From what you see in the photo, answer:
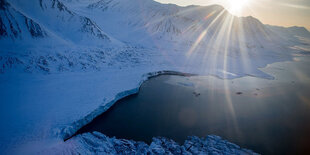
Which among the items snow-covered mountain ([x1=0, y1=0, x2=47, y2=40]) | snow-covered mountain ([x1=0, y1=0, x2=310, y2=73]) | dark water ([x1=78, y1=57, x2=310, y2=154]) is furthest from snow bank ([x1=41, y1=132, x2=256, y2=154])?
snow-covered mountain ([x1=0, y1=0, x2=47, y2=40])

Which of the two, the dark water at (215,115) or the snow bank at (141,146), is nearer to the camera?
the snow bank at (141,146)

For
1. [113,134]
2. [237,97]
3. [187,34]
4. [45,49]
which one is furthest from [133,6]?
[113,134]

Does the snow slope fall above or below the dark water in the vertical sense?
above

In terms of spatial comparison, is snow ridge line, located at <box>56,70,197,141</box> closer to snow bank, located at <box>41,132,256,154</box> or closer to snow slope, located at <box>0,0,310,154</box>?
snow slope, located at <box>0,0,310,154</box>

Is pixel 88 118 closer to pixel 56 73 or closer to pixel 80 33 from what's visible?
pixel 56 73

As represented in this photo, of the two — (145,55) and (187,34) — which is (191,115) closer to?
(145,55)

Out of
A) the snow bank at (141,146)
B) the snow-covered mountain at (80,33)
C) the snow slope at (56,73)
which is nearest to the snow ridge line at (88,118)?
the snow slope at (56,73)

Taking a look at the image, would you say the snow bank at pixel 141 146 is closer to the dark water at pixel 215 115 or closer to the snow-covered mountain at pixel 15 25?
the dark water at pixel 215 115

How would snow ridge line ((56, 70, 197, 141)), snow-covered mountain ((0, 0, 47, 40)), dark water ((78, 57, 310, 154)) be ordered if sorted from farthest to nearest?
snow-covered mountain ((0, 0, 47, 40)) < dark water ((78, 57, 310, 154)) < snow ridge line ((56, 70, 197, 141))
